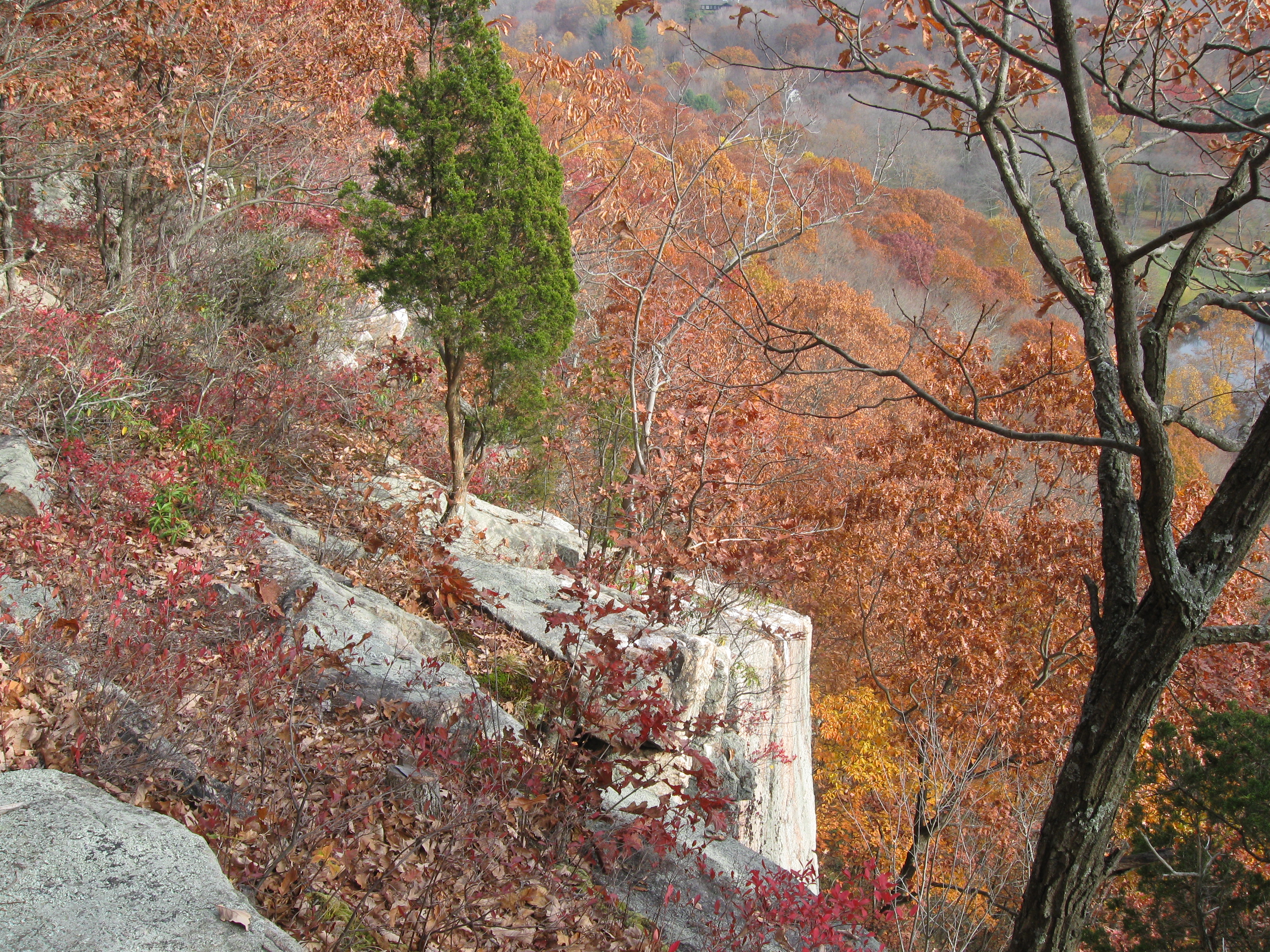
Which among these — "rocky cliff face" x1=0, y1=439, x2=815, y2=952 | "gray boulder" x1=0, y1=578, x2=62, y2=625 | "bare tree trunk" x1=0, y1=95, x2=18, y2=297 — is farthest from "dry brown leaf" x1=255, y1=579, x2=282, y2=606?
"bare tree trunk" x1=0, y1=95, x2=18, y2=297

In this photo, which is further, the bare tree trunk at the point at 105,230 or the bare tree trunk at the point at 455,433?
the bare tree trunk at the point at 105,230

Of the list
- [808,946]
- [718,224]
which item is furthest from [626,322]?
[808,946]

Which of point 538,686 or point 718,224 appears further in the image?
point 718,224

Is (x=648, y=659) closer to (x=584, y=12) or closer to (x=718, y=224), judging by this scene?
(x=718, y=224)

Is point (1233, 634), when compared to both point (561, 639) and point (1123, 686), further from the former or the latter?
point (561, 639)

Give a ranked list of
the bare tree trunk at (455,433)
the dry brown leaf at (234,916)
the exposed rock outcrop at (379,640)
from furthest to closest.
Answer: the bare tree trunk at (455,433) < the exposed rock outcrop at (379,640) < the dry brown leaf at (234,916)

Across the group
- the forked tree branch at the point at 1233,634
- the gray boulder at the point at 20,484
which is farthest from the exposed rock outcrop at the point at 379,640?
the forked tree branch at the point at 1233,634

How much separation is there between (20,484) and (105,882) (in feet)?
13.6

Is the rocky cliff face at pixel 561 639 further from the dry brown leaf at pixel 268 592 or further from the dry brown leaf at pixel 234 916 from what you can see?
the dry brown leaf at pixel 234 916

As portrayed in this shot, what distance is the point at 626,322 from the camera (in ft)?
41.1

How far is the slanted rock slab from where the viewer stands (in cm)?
207

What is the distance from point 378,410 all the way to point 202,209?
9.99 ft

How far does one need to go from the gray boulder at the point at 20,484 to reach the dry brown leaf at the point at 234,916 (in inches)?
166

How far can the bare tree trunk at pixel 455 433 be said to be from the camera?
7773 millimetres
